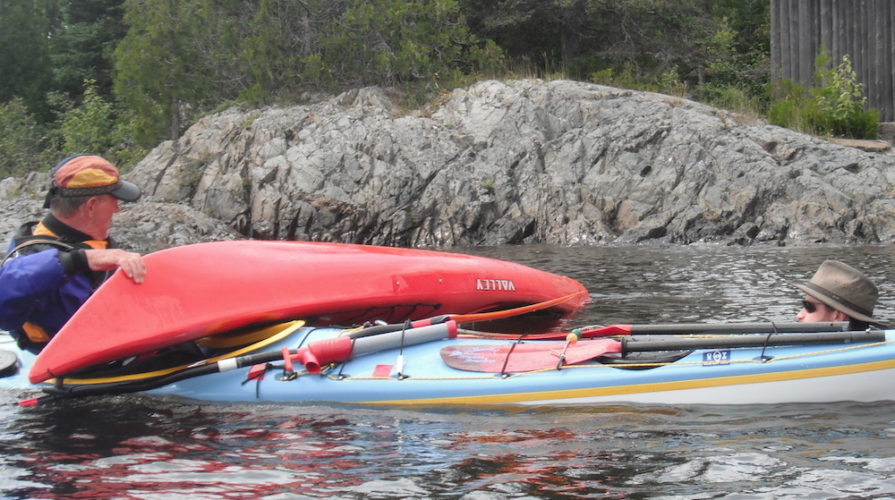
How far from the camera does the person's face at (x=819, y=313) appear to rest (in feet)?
13.8

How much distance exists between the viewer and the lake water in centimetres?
319

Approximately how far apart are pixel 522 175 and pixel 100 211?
343 inches

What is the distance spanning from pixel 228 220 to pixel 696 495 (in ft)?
36.4

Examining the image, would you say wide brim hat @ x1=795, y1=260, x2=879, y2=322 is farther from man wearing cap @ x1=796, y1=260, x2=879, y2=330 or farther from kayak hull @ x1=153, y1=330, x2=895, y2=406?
kayak hull @ x1=153, y1=330, x2=895, y2=406

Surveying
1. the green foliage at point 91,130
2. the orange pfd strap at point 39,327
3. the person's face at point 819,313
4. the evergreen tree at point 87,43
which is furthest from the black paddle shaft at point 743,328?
the evergreen tree at point 87,43

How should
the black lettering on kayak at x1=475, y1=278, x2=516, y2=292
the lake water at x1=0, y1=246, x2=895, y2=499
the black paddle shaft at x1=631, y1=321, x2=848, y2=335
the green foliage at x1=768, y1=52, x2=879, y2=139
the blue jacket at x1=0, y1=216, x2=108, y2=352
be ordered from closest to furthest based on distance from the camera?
the lake water at x1=0, y1=246, x2=895, y2=499
the black paddle shaft at x1=631, y1=321, x2=848, y2=335
the blue jacket at x1=0, y1=216, x2=108, y2=352
the black lettering on kayak at x1=475, y1=278, x2=516, y2=292
the green foliage at x1=768, y1=52, x2=879, y2=139

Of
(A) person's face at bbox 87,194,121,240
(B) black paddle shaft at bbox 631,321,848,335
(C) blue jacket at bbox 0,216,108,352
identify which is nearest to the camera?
(B) black paddle shaft at bbox 631,321,848,335

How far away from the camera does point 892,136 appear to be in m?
12.5

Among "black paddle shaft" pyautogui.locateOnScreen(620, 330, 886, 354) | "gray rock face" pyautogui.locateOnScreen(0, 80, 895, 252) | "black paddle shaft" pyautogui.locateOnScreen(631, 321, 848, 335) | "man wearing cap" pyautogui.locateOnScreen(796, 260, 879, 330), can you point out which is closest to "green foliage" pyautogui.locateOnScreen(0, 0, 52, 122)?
"gray rock face" pyautogui.locateOnScreen(0, 80, 895, 252)

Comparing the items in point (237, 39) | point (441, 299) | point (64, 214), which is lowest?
point (441, 299)

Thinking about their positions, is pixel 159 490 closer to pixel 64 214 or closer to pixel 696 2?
pixel 64 214

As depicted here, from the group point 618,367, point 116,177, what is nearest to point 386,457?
point 618,367

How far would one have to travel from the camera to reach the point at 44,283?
14.1 ft

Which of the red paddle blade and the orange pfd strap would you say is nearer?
the red paddle blade
